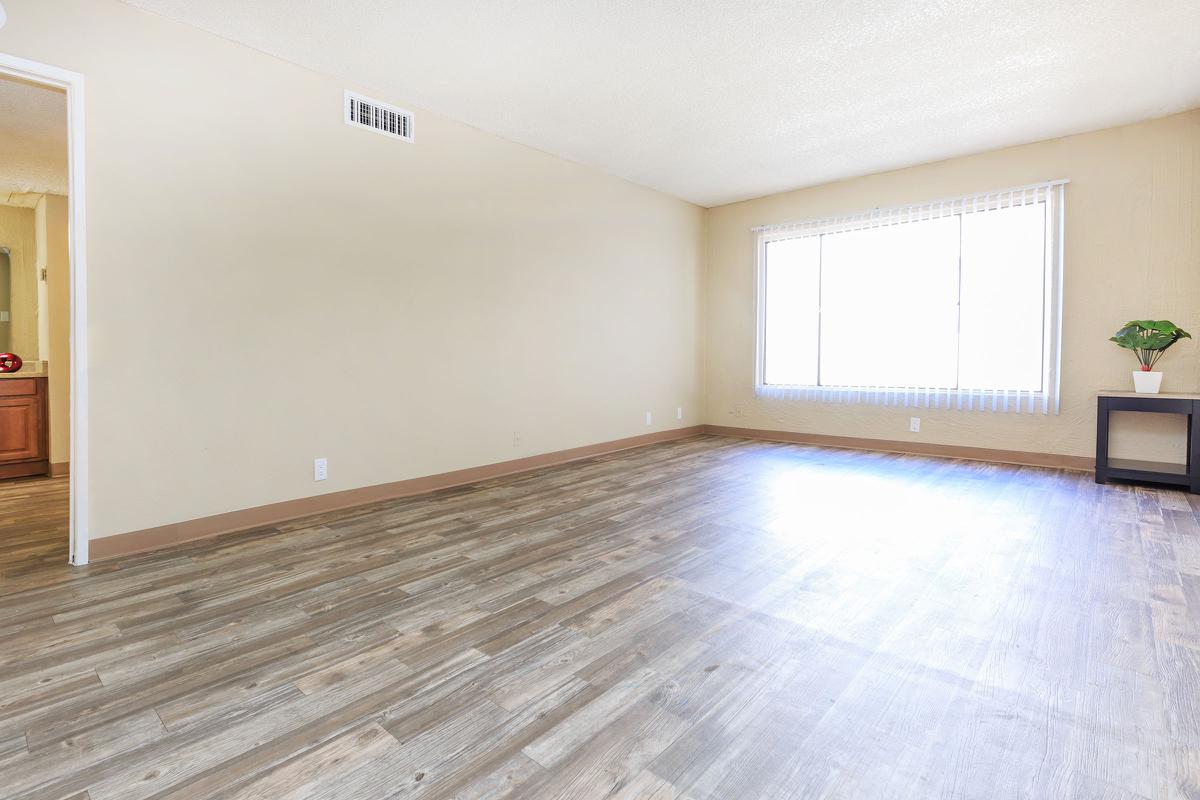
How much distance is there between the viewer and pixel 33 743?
1.39 m

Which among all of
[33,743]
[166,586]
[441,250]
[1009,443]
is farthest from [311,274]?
[1009,443]

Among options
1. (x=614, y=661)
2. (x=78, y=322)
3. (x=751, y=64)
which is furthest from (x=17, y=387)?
(x=751, y=64)

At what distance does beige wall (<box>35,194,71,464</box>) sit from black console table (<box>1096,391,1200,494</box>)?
806cm

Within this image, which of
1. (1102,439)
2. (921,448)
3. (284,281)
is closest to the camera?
(284,281)

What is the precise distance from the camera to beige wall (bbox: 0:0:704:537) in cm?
274

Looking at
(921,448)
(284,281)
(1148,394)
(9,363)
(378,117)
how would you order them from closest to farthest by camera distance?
(284,281) → (378,117) → (1148,394) → (9,363) → (921,448)

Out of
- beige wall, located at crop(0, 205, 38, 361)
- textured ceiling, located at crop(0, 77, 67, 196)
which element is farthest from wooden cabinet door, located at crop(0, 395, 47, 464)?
textured ceiling, located at crop(0, 77, 67, 196)

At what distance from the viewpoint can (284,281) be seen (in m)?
3.29

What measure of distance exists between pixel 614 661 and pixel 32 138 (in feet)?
17.3

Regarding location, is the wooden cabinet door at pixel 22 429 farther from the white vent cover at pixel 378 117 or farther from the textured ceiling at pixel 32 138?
the white vent cover at pixel 378 117

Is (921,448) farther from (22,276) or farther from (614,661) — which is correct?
(22,276)

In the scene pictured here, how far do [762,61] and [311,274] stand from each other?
3012 millimetres

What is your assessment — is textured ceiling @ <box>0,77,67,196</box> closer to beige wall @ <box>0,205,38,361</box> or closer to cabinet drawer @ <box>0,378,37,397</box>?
beige wall @ <box>0,205,38,361</box>

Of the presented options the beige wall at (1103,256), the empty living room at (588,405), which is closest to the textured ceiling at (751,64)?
the empty living room at (588,405)
